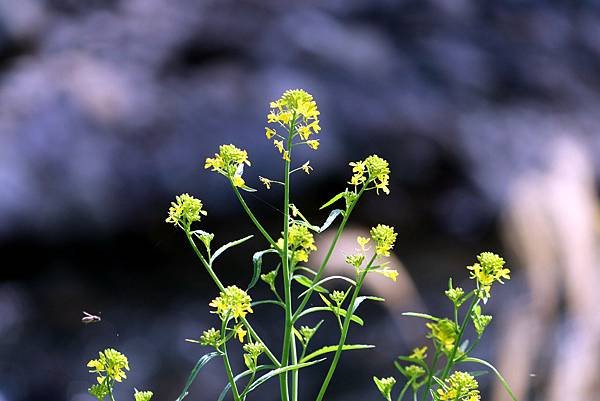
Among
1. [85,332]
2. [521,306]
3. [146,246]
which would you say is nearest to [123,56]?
[146,246]

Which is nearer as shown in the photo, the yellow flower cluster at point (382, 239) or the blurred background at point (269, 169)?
the yellow flower cluster at point (382, 239)

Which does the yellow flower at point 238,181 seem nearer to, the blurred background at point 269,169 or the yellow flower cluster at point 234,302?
the yellow flower cluster at point 234,302

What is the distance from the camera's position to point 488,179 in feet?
7.27

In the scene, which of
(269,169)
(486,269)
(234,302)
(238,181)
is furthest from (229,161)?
(269,169)

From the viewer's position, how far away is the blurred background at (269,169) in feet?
6.31

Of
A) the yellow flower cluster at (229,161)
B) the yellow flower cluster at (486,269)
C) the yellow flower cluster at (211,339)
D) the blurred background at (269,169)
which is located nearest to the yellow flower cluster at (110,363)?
the yellow flower cluster at (211,339)

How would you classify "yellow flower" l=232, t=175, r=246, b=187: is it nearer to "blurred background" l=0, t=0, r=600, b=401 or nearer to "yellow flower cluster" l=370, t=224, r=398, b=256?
"yellow flower cluster" l=370, t=224, r=398, b=256

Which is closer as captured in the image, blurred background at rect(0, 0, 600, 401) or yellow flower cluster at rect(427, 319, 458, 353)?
yellow flower cluster at rect(427, 319, 458, 353)

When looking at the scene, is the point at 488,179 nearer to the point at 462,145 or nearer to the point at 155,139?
the point at 462,145

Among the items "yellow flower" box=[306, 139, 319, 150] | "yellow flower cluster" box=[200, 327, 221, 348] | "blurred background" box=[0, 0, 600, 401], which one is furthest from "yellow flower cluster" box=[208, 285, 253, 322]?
"blurred background" box=[0, 0, 600, 401]

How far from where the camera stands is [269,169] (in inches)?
82.0

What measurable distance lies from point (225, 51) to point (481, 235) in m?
0.89

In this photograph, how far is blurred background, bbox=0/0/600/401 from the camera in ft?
6.31

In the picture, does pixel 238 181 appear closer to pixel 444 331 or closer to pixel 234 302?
pixel 234 302
